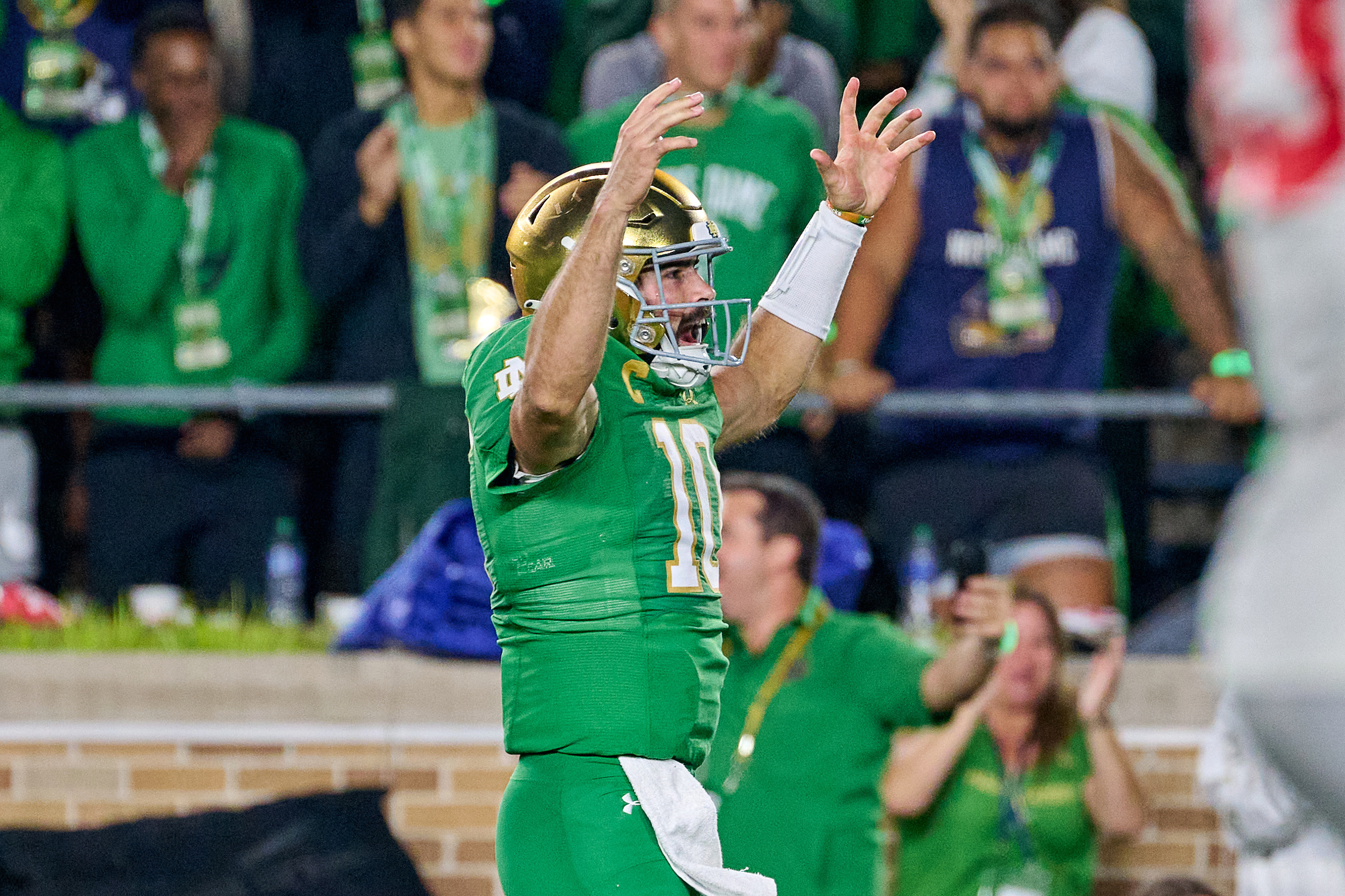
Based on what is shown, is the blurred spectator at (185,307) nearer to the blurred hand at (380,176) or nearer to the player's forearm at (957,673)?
the blurred hand at (380,176)

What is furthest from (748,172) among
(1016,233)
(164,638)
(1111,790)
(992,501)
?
(164,638)

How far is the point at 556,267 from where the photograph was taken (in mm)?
3143

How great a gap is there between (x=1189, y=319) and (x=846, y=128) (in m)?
2.94

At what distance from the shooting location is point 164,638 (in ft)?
18.5

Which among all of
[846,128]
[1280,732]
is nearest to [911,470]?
[846,128]

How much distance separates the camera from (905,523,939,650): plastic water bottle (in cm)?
562

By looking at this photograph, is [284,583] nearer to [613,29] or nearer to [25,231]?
[25,231]

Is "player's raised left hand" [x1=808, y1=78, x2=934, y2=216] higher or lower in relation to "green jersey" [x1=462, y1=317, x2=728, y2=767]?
higher

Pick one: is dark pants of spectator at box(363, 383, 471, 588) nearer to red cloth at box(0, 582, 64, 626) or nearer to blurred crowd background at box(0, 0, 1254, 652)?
blurred crowd background at box(0, 0, 1254, 652)

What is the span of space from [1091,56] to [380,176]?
2.46 metres

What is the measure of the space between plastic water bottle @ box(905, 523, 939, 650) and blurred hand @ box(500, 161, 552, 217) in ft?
5.07

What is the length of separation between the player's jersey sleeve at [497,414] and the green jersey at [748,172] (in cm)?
267

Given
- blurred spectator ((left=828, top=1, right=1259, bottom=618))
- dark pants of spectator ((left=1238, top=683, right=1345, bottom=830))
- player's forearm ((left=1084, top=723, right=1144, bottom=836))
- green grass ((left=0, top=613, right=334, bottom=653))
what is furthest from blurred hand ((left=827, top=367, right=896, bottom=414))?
dark pants of spectator ((left=1238, top=683, right=1345, bottom=830))

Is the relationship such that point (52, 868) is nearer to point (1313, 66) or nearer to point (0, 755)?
point (0, 755)
